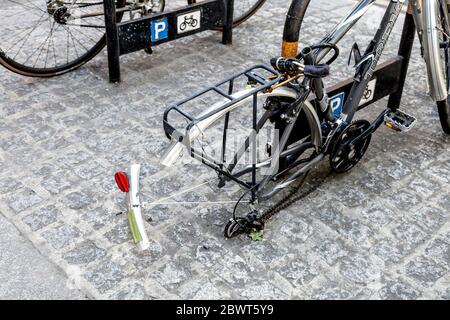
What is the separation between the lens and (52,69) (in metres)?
4.97

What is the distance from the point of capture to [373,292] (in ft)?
10.4

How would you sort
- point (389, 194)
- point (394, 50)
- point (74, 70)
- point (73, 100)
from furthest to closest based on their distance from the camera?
1. point (394, 50)
2. point (74, 70)
3. point (73, 100)
4. point (389, 194)

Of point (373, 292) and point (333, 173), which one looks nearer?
point (373, 292)

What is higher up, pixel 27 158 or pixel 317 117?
pixel 317 117

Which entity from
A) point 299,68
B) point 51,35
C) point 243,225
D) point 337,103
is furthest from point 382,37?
point 51,35

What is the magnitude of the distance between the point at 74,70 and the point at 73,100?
1.61 ft

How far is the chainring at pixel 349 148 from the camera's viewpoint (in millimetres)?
3818

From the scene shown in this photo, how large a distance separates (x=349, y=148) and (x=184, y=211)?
1.10m

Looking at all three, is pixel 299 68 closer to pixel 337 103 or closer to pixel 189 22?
pixel 337 103

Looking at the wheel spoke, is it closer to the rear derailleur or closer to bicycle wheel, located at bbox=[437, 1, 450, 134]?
the rear derailleur

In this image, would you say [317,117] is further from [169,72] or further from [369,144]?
[169,72]

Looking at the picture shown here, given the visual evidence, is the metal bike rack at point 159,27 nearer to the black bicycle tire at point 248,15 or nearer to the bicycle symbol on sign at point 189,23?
the bicycle symbol on sign at point 189,23

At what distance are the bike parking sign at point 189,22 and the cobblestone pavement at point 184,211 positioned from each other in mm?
478

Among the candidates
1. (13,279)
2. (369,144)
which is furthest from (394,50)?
(13,279)
